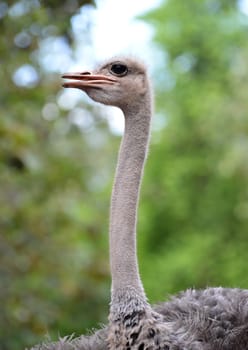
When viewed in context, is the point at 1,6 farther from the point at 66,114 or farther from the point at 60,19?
the point at 66,114

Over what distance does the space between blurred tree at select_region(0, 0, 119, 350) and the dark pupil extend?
3057 mm

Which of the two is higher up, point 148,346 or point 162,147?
point 162,147

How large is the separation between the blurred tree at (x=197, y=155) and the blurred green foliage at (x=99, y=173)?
1.4 inches

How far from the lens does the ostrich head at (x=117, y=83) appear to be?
5770mm

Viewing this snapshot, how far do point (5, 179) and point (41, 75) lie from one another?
7.43 ft

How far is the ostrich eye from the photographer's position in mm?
5887

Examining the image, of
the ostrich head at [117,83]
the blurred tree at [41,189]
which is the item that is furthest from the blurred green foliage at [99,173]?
the ostrich head at [117,83]

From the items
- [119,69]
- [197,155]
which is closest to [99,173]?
[197,155]

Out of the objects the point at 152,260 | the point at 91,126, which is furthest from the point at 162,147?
the point at 91,126

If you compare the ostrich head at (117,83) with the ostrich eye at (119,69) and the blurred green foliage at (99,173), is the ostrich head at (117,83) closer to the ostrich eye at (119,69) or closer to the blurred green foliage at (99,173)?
the ostrich eye at (119,69)

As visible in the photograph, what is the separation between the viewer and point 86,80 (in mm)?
5738

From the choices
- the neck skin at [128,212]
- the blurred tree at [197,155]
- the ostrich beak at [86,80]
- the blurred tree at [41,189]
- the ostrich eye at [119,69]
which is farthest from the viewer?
the blurred tree at [197,155]

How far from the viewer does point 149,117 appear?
231 inches

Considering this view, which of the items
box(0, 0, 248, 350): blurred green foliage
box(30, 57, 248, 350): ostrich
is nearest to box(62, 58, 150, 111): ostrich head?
box(30, 57, 248, 350): ostrich
